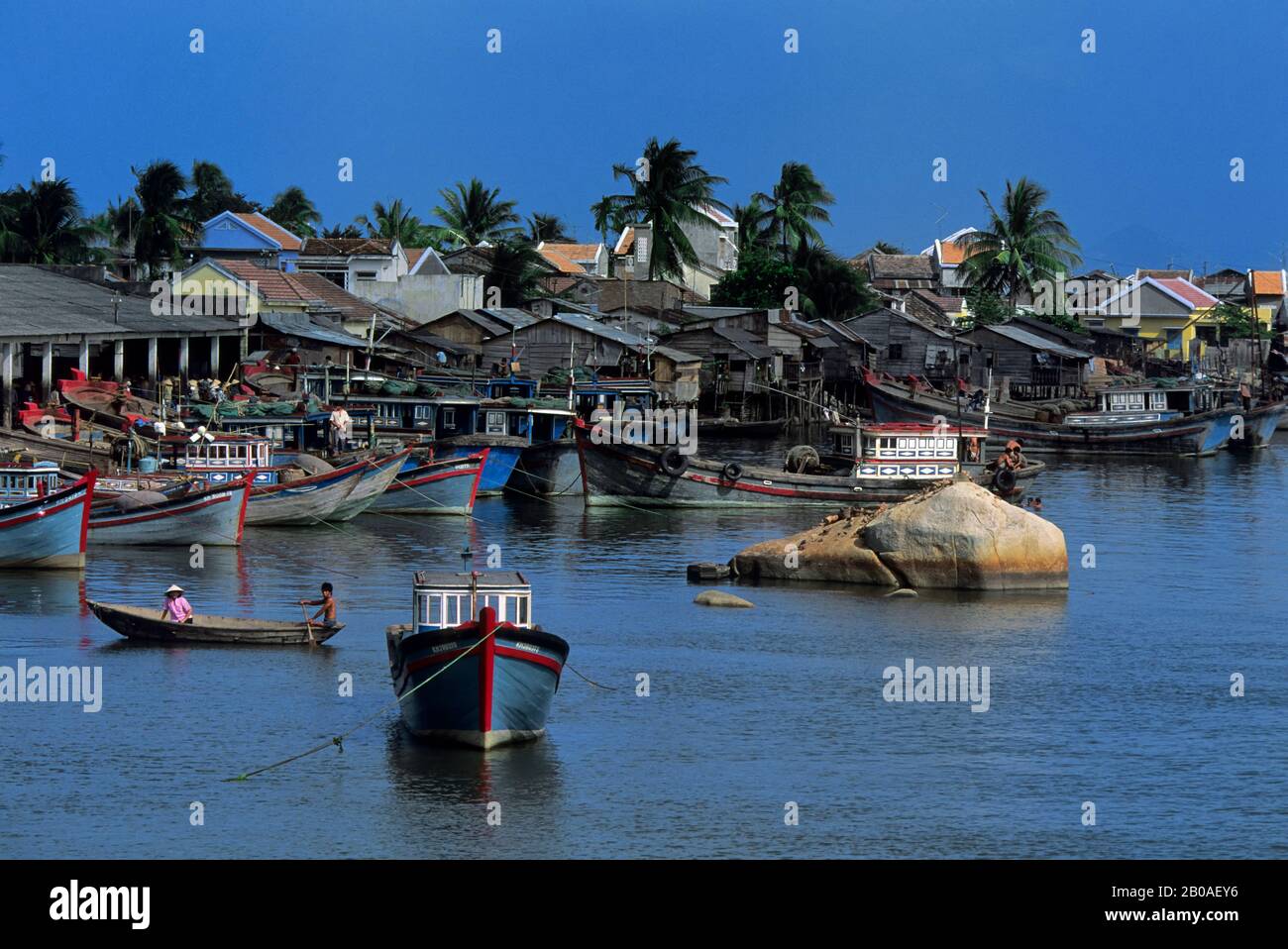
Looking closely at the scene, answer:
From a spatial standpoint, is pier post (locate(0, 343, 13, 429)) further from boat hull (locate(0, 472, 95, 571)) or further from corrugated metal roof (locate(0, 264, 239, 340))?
boat hull (locate(0, 472, 95, 571))

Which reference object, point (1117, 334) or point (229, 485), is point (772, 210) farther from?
point (229, 485)

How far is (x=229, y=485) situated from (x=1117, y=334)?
8340 cm

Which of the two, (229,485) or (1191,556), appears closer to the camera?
(229,485)

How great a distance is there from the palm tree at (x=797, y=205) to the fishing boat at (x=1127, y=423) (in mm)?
36492

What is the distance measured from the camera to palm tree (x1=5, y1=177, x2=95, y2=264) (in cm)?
8988

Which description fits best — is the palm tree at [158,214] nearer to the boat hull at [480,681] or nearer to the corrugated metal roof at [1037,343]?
the corrugated metal roof at [1037,343]

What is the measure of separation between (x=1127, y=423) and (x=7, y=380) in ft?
161

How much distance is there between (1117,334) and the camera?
120 metres

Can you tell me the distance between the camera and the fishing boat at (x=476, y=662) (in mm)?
27562

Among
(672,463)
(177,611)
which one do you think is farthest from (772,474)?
(177,611)

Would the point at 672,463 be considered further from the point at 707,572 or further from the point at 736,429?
the point at 736,429

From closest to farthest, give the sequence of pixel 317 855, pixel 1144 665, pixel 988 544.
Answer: pixel 317 855 < pixel 1144 665 < pixel 988 544

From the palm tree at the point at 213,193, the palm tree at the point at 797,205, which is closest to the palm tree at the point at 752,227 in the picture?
the palm tree at the point at 797,205
